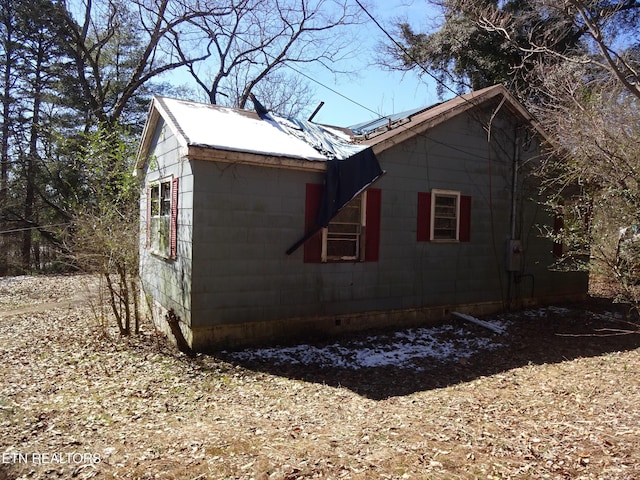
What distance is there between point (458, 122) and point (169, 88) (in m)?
19.3

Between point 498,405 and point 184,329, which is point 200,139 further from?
point 498,405

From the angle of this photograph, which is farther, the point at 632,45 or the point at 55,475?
the point at 632,45

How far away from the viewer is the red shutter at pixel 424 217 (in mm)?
8680

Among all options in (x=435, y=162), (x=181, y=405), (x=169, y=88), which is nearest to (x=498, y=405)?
(x=181, y=405)

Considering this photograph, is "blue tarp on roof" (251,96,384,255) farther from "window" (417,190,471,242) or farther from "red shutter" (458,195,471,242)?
"red shutter" (458,195,471,242)

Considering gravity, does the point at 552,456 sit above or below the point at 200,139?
below

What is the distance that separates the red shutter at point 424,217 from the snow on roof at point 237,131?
172 cm

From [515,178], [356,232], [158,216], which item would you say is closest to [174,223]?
[158,216]

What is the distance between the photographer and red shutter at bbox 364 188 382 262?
26.3 feet

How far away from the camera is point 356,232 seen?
805cm

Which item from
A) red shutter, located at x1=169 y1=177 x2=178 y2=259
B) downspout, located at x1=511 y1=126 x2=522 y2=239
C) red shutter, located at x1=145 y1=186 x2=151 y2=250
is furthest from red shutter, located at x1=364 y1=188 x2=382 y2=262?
red shutter, located at x1=145 y1=186 x2=151 y2=250

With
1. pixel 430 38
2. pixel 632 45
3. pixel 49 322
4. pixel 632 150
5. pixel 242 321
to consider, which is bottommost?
pixel 49 322

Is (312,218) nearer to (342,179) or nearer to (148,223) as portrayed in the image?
(342,179)

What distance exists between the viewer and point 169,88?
23.7 meters
